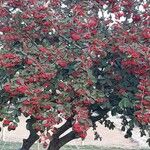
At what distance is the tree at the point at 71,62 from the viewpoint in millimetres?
5082

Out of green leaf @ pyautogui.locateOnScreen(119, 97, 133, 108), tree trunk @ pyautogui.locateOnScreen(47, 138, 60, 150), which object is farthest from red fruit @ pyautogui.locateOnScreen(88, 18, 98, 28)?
tree trunk @ pyautogui.locateOnScreen(47, 138, 60, 150)

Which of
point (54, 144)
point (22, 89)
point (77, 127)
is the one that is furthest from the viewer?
point (54, 144)

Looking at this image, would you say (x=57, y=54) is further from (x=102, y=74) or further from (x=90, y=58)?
(x=102, y=74)

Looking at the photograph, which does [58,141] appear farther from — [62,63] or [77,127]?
[62,63]

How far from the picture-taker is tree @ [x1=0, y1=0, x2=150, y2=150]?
5082mm

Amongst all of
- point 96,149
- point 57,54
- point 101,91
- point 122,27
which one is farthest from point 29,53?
point 96,149

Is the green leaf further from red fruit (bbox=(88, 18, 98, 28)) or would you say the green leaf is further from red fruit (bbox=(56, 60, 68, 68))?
red fruit (bbox=(88, 18, 98, 28))

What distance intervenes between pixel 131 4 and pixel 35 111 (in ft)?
7.51

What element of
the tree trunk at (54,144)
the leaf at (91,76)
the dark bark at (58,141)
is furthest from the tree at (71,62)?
the tree trunk at (54,144)

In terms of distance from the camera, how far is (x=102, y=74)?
579 centimetres

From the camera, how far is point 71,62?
539 centimetres

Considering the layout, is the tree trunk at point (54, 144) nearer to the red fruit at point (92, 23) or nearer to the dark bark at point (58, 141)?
the dark bark at point (58, 141)

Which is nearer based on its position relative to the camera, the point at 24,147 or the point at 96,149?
the point at 24,147

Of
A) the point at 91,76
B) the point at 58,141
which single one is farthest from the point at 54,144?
the point at 91,76
